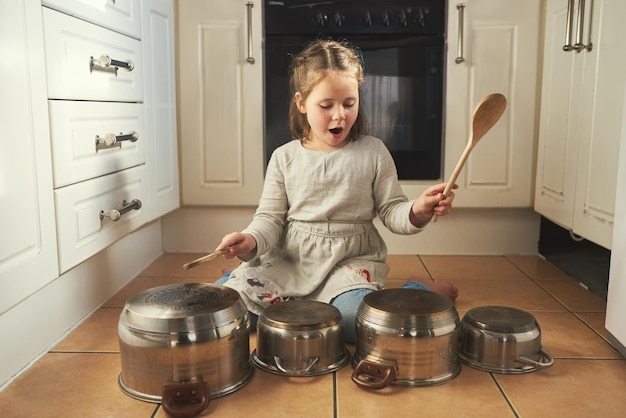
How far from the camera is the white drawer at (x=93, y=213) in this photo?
1.25m

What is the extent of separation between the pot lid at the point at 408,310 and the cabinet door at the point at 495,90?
83cm

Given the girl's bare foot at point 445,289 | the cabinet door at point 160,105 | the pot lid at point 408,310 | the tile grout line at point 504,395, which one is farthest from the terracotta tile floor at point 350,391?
the cabinet door at point 160,105

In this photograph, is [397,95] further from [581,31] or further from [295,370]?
[295,370]

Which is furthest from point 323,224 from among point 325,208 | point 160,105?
point 160,105

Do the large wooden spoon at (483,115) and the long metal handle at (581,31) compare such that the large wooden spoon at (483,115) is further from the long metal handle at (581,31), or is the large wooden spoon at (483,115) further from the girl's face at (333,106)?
the long metal handle at (581,31)

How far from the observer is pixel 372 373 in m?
1.10

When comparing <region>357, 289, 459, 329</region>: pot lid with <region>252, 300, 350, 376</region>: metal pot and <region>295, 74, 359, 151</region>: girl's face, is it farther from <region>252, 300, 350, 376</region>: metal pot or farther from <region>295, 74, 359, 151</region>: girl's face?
<region>295, 74, 359, 151</region>: girl's face

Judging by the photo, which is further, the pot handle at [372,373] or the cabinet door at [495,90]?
the cabinet door at [495,90]

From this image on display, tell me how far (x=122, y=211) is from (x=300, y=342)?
0.58m

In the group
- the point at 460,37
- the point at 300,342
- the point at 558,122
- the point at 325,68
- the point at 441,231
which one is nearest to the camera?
the point at 300,342

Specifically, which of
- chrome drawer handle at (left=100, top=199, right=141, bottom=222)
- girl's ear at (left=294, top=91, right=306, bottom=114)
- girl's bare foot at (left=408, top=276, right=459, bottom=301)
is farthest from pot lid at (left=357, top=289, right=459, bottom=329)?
chrome drawer handle at (left=100, top=199, right=141, bottom=222)

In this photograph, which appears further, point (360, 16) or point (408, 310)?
point (360, 16)

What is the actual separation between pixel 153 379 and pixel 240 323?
0.53ft

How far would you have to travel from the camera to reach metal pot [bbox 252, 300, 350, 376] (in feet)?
3.72
